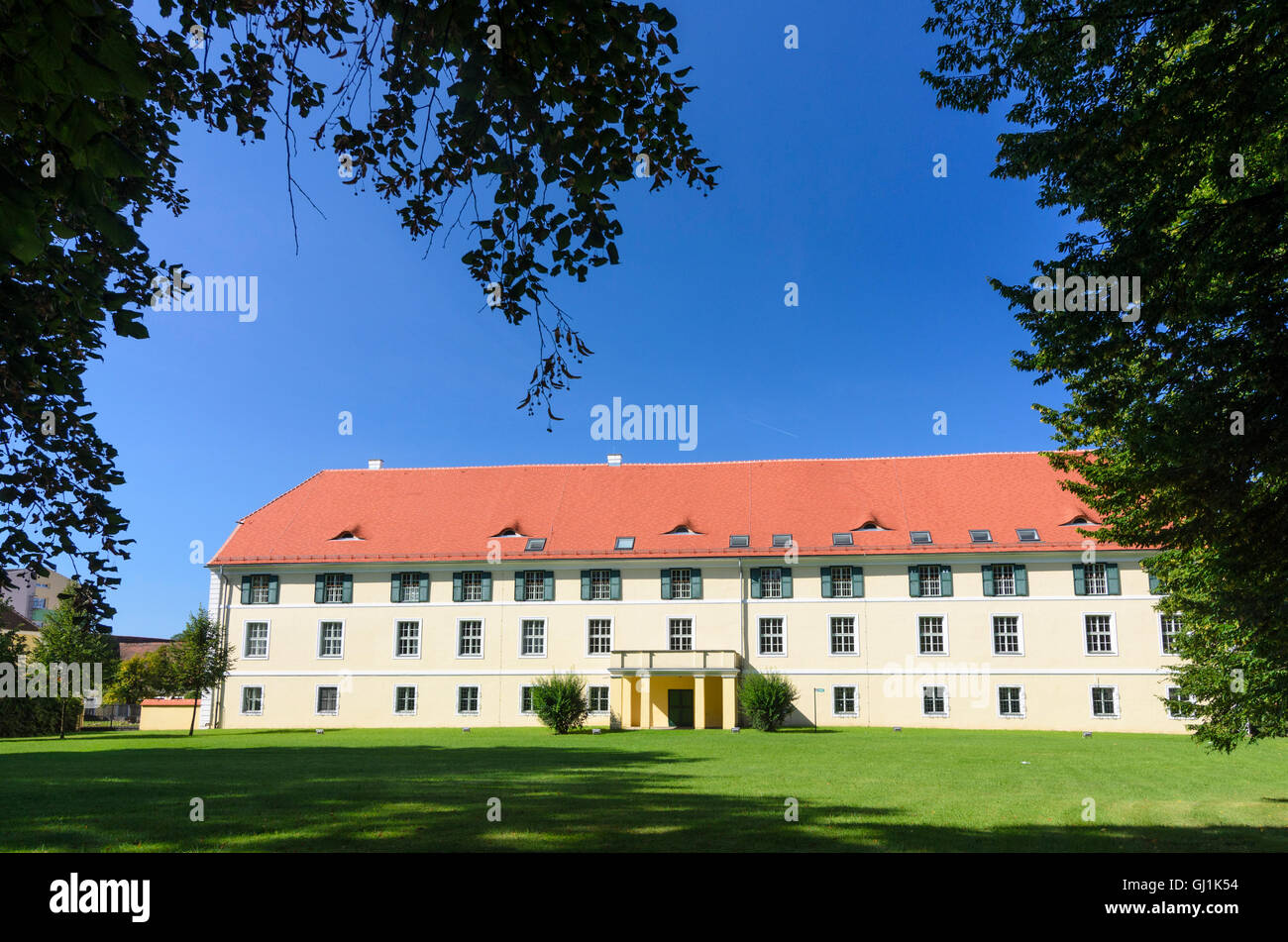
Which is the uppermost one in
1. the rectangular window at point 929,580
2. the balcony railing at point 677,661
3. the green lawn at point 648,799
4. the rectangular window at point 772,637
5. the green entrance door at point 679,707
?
the rectangular window at point 929,580

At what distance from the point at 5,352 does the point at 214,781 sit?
9.41m

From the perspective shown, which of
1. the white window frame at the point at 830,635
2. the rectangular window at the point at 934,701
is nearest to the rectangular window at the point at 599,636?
the white window frame at the point at 830,635

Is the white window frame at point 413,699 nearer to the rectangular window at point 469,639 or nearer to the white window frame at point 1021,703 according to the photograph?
the rectangular window at point 469,639

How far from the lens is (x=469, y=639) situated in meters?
37.9

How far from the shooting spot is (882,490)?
39.6 meters

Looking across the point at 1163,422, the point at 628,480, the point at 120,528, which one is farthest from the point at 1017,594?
the point at 120,528

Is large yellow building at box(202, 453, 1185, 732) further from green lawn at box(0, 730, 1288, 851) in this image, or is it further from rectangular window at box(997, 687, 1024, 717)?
A: green lawn at box(0, 730, 1288, 851)

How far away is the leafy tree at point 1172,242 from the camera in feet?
24.4

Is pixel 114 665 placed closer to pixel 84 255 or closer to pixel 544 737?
pixel 544 737

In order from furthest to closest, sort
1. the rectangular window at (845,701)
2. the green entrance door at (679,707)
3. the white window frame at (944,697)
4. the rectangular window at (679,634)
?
the rectangular window at (679,634)
the green entrance door at (679,707)
the rectangular window at (845,701)
the white window frame at (944,697)

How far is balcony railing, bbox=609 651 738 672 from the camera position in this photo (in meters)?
34.9

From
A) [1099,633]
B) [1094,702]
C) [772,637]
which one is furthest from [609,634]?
[1099,633]

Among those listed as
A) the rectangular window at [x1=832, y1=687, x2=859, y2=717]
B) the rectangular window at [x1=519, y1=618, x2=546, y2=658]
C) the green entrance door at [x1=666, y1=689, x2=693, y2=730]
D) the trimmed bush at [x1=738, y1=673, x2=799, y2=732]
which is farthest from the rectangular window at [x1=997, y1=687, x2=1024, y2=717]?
the rectangular window at [x1=519, y1=618, x2=546, y2=658]

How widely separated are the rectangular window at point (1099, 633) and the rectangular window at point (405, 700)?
27560 millimetres
